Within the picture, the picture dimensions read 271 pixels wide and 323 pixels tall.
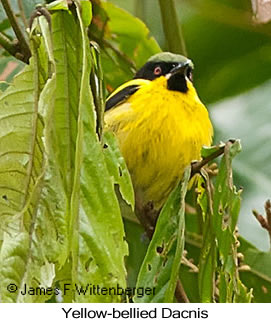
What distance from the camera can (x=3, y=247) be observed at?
1051 mm

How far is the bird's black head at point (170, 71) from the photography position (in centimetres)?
277

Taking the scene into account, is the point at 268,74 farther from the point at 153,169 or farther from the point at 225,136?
the point at 153,169

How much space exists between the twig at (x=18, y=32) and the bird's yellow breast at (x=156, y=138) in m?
0.91

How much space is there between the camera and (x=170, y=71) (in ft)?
→ 9.32

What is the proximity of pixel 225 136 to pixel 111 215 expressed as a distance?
75.6 inches

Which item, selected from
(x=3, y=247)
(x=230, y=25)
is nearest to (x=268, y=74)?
(x=230, y=25)

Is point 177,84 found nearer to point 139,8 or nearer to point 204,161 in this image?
point 139,8

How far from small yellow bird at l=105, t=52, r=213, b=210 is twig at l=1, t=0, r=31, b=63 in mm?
844

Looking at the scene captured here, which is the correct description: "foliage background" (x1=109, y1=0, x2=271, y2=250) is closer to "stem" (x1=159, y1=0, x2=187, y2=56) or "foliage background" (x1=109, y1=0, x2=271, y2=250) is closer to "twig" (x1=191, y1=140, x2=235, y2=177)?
"stem" (x1=159, y1=0, x2=187, y2=56)

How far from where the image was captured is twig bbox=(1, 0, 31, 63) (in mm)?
1552

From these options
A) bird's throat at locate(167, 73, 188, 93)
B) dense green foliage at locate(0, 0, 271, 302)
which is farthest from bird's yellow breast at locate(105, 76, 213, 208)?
dense green foliage at locate(0, 0, 271, 302)

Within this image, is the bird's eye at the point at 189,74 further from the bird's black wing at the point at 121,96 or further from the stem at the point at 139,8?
the stem at the point at 139,8

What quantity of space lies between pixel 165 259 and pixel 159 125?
1354mm

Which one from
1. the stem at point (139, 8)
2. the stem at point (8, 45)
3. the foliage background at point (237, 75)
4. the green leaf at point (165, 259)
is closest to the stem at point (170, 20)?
the foliage background at point (237, 75)
